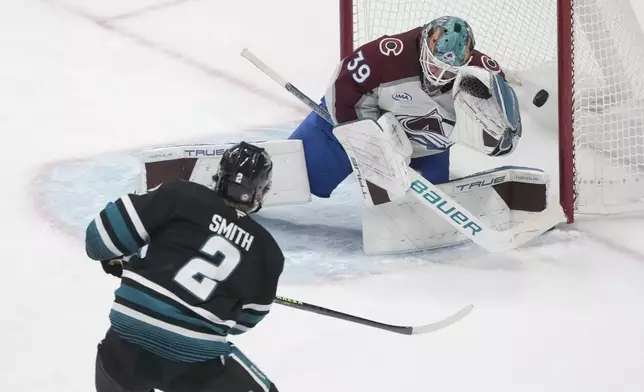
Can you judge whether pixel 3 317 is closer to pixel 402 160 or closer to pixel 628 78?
pixel 402 160

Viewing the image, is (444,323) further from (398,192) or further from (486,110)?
(486,110)

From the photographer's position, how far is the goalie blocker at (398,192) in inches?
110

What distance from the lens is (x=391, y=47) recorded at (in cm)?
281

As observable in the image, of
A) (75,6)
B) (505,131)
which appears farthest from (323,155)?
(75,6)

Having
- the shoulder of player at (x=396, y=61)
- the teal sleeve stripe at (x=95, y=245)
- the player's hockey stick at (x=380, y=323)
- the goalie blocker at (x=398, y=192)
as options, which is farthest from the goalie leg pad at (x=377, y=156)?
the teal sleeve stripe at (x=95, y=245)

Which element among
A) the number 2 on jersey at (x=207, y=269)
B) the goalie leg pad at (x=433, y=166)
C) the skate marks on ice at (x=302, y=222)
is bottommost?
the skate marks on ice at (x=302, y=222)

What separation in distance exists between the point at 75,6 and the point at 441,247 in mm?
2621

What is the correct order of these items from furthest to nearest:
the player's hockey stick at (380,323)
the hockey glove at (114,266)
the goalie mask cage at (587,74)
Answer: the goalie mask cage at (587,74) < the player's hockey stick at (380,323) < the hockey glove at (114,266)

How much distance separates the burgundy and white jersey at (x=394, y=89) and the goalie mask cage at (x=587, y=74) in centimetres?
30

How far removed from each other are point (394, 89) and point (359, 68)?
0.10m

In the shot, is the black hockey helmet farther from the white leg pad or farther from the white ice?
the white leg pad

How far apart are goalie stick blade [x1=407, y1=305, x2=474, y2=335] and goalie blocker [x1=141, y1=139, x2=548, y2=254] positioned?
0.39 metres

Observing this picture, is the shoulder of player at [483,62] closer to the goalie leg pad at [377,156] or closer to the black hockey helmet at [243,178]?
the goalie leg pad at [377,156]

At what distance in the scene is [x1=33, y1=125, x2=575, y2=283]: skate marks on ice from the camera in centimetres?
284
